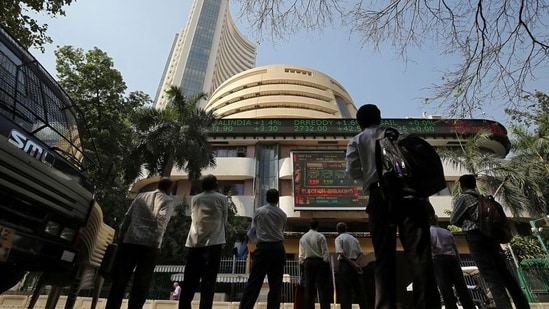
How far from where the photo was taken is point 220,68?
299ft

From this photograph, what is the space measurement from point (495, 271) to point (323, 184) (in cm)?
1845

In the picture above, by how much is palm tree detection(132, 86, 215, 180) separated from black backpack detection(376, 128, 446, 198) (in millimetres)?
16182

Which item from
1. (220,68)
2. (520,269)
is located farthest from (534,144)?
(220,68)

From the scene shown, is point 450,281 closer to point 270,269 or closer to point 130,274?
point 270,269

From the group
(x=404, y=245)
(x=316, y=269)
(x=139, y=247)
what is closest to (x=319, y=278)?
(x=316, y=269)

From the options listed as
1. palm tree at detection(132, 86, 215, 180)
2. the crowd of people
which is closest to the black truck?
the crowd of people

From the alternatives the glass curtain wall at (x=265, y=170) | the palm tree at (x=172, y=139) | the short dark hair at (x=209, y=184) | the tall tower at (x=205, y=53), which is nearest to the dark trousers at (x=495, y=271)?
the short dark hair at (x=209, y=184)

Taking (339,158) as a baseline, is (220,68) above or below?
above

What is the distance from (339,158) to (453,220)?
18802mm

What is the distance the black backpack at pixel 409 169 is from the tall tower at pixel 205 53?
75963 mm

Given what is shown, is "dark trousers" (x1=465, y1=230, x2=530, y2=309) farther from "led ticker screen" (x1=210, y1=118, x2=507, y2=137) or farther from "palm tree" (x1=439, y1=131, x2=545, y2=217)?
"led ticker screen" (x1=210, y1=118, x2=507, y2=137)

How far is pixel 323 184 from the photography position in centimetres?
2205

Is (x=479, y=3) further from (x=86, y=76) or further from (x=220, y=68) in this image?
(x=220, y=68)

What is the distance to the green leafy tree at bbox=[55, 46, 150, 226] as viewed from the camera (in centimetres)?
1672
